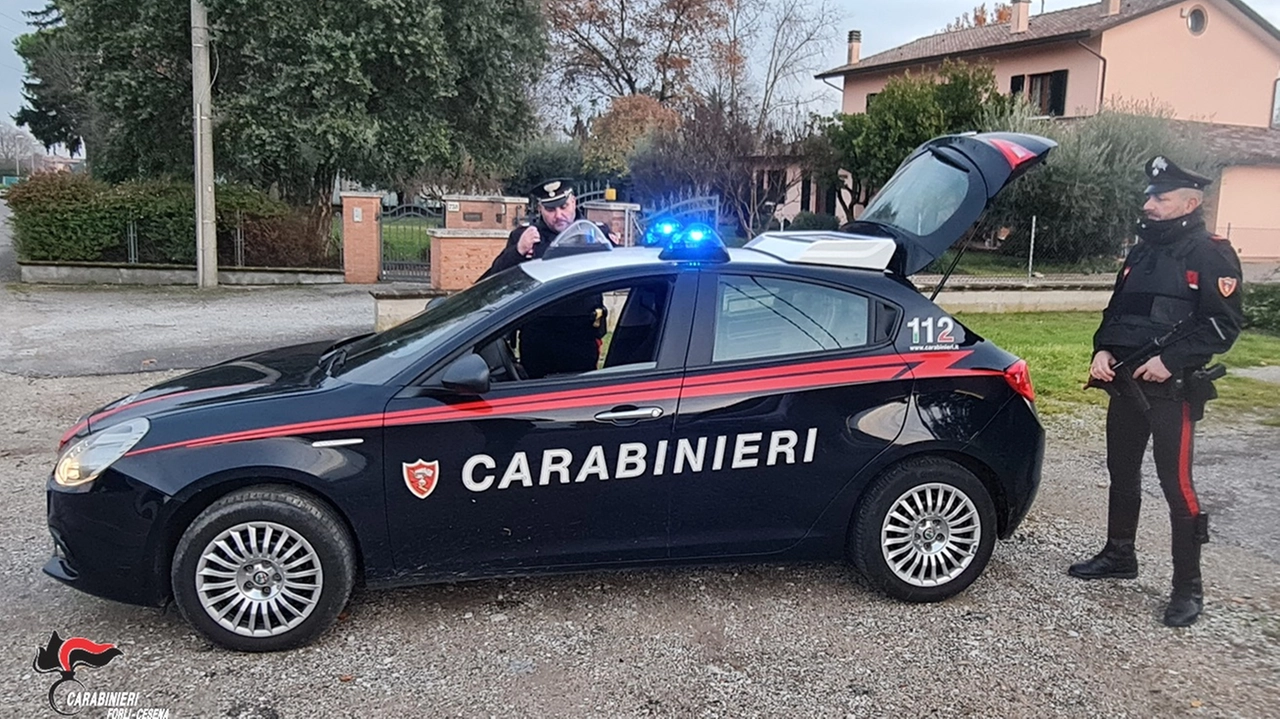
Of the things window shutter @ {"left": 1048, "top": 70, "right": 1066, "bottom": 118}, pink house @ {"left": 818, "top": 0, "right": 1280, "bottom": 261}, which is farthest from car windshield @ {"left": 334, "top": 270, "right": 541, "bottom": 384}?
window shutter @ {"left": 1048, "top": 70, "right": 1066, "bottom": 118}

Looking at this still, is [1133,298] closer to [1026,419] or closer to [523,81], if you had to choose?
[1026,419]

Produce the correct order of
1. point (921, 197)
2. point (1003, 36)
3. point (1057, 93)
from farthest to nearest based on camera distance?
point (1003, 36)
point (1057, 93)
point (921, 197)

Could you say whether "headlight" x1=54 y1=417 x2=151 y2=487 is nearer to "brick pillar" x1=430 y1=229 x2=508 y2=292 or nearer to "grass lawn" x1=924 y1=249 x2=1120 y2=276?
"brick pillar" x1=430 y1=229 x2=508 y2=292

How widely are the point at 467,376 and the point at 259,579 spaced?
1112 mm

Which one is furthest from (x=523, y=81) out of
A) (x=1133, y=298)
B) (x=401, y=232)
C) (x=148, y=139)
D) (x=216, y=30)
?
(x=1133, y=298)

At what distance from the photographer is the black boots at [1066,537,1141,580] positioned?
176 inches

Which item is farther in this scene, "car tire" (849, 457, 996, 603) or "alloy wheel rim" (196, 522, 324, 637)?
"car tire" (849, 457, 996, 603)

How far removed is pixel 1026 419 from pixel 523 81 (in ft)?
58.4

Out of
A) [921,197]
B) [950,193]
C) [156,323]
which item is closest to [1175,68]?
[156,323]

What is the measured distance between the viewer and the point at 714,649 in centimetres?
373

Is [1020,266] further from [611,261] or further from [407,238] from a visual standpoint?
[611,261]

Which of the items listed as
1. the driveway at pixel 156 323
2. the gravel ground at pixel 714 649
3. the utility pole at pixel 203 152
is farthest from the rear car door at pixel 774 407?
the utility pole at pixel 203 152

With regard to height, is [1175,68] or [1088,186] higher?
[1175,68]

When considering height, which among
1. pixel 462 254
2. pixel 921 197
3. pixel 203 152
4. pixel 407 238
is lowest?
pixel 462 254
